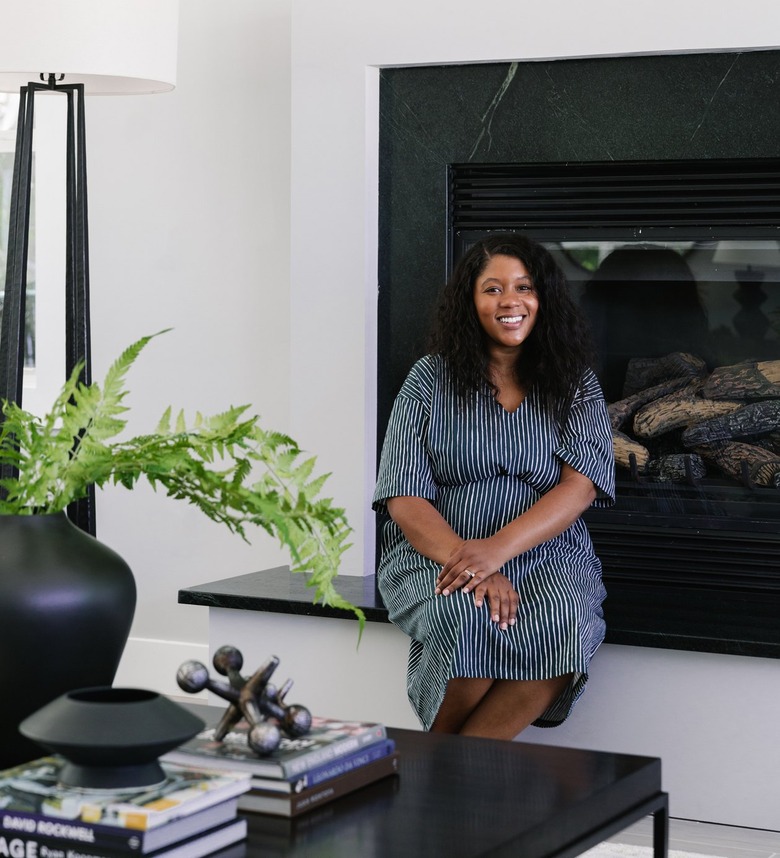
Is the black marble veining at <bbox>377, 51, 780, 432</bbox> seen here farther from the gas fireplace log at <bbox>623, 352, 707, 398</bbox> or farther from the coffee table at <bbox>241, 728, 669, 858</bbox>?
the coffee table at <bbox>241, 728, 669, 858</bbox>

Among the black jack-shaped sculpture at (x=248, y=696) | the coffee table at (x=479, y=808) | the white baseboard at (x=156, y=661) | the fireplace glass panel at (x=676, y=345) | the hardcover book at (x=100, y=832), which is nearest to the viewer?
the hardcover book at (x=100, y=832)

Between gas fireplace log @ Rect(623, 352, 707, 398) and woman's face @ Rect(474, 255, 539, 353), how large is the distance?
0.58m

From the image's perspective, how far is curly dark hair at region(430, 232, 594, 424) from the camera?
8.29 feet

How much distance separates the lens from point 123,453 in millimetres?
1434

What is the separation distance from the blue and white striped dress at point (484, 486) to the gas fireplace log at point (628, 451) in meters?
0.47

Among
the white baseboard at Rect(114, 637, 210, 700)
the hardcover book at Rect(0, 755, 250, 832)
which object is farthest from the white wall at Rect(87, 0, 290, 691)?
the hardcover book at Rect(0, 755, 250, 832)

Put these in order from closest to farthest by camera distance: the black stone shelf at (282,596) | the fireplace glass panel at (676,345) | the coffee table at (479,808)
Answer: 1. the coffee table at (479,808)
2. the black stone shelf at (282,596)
3. the fireplace glass panel at (676,345)

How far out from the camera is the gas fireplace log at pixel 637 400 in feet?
9.89

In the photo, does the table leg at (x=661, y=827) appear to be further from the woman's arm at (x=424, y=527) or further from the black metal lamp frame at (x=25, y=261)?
the black metal lamp frame at (x=25, y=261)

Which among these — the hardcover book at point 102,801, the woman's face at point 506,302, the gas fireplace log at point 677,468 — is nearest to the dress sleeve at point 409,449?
the woman's face at point 506,302

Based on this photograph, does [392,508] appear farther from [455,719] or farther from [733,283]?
[733,283]

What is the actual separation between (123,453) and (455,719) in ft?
3.90

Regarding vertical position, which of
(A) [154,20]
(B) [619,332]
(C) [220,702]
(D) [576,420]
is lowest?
(C) [220,702]

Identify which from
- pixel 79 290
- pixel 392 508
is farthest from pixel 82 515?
pixel 392 508
